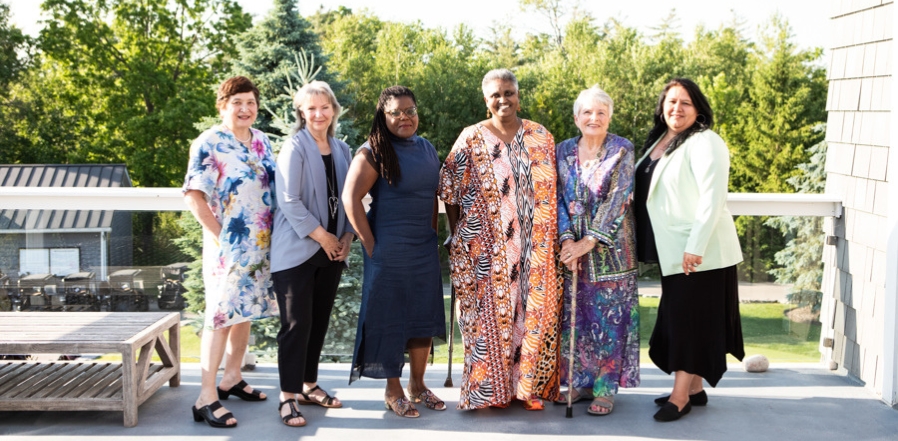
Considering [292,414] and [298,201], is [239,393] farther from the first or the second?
[298,201]

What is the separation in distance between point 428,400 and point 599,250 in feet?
3.44

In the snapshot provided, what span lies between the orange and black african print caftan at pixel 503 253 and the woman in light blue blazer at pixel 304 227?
0.51m

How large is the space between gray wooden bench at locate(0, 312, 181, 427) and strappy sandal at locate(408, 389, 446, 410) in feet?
4.00

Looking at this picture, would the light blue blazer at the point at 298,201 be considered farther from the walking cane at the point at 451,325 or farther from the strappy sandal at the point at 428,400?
the strappy sandal at the point at 428,400

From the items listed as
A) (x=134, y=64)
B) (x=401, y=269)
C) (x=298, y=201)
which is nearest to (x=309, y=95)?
(x=298, y=201)

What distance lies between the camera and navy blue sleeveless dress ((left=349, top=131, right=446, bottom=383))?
3.39 meters

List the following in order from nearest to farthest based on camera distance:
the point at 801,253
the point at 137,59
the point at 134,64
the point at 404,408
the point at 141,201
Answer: the point at 404,408
the point at 141,201
the point at 801,253
the point at 134,64
the point at 137,59

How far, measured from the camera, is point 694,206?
3.39 m

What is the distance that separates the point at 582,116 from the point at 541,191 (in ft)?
1.23

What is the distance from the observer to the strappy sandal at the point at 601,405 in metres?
3.55

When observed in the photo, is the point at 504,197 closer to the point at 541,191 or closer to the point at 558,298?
the point at 541,191

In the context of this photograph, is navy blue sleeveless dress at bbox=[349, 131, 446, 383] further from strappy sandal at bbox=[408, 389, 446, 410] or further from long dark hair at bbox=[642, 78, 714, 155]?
long dark hair at bbox=[642, 78, 714, 155]

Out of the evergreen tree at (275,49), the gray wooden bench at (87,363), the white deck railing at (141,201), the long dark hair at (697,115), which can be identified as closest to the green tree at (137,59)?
the evergreen tree at (275,49)

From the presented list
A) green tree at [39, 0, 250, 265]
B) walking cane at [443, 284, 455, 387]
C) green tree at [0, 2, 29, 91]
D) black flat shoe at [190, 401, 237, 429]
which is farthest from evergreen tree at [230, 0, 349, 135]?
green tree at [0, 2, 29, 91]
